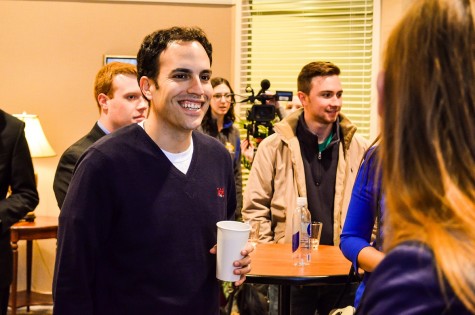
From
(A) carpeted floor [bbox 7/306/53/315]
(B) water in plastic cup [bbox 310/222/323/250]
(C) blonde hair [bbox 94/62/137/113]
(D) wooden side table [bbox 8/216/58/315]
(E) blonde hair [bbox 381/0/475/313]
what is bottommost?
(A) carpeted floor [bbox 7/306/53/315]

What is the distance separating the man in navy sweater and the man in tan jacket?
5.20 feet

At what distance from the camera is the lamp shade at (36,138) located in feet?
16.5

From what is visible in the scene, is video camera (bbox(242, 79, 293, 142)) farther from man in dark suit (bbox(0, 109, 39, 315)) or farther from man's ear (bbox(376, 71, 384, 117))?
man's ear (bbox(376, 71, 384, 117))

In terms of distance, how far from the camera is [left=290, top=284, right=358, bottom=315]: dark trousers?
10.9 ft

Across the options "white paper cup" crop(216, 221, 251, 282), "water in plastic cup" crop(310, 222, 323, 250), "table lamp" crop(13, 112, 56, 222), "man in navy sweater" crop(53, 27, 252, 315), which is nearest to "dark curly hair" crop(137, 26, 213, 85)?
"man in navy sweater" crop(53, 27, 252, 315)

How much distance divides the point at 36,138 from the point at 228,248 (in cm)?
356

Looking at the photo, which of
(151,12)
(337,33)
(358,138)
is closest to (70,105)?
(151,12)

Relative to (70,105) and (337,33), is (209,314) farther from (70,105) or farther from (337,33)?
(337,33)

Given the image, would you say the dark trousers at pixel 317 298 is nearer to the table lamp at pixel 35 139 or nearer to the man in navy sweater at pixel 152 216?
the man in navy sweater at pixel 152 216

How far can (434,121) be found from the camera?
86 centimetres

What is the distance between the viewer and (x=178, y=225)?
1.87 metres

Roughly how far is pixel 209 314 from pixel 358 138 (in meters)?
2.01

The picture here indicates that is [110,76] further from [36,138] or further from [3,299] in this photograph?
[36,138]

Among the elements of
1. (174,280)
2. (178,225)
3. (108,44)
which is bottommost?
(174,280)
